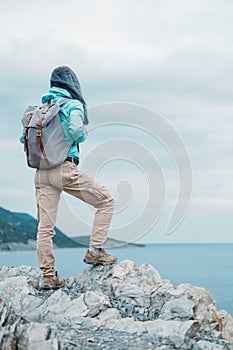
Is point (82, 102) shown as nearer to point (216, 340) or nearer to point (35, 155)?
point (35, 155)

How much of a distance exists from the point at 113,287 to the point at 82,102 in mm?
3819

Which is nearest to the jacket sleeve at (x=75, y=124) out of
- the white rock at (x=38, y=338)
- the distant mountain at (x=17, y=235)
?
the white rock at (x=38, y=338)

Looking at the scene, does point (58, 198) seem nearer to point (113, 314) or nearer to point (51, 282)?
point (51, 282)

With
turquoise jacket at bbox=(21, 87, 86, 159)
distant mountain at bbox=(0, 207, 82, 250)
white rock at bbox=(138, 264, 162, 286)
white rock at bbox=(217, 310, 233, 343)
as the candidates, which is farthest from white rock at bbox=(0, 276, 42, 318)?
distant mountain at bbox=(0, 207, 82, 250)

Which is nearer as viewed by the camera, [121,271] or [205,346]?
[205,346]

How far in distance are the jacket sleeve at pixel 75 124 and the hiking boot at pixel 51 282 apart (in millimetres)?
2930

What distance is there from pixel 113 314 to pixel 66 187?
8.94 feet

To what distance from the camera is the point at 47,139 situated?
10586 millimetres

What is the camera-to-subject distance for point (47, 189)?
36.0ft

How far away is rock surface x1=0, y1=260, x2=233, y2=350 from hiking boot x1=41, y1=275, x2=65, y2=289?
0.12 m

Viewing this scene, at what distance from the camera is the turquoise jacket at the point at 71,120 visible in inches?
410

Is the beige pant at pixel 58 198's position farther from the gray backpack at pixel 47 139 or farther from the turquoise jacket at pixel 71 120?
the turquoise jacket at pixel 71 120

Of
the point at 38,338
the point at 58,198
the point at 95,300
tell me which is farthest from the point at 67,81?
the point at 38,338

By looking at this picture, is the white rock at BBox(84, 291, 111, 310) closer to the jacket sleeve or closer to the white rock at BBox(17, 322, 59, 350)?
the white rock at BBox(17, 322, 59, 350)
